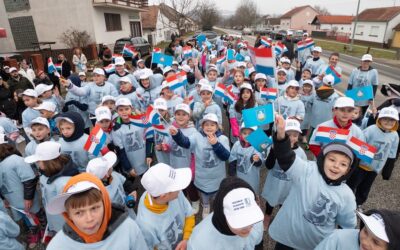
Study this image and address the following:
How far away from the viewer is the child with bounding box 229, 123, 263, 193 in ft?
12.2

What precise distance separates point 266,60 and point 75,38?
23.8 metres

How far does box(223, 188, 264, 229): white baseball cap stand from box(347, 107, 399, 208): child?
332 cm

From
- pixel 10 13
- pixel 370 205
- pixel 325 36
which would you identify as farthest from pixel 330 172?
pixel 325 36

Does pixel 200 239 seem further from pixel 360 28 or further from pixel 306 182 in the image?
pixel 360 28

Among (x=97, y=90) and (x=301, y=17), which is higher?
(x=301, y=17)

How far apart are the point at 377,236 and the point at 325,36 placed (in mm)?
64855

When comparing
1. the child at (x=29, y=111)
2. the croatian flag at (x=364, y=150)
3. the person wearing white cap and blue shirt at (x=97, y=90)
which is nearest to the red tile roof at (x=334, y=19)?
the person wearing white cap and blue shirt at (x=97, y=90)

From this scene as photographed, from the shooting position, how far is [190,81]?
843 cm

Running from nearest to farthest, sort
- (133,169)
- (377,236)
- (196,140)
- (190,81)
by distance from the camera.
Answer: (377,236), (196,140), (133,169), (190,81)

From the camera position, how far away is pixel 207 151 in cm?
375

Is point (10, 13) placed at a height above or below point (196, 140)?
above

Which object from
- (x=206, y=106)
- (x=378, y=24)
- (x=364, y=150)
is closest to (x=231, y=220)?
(x=364, y=150)

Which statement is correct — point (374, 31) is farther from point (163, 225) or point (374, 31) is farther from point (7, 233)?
point (7, 233)

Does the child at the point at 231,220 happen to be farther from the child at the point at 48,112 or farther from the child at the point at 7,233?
the child at the point at 48,112
